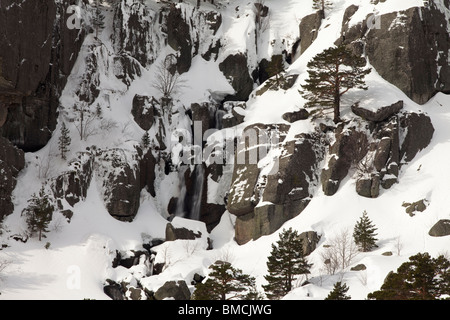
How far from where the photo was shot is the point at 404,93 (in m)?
47.2

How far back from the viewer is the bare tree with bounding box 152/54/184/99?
51.9 m

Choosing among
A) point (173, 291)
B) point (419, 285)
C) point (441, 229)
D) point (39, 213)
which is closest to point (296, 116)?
point (441, 229)

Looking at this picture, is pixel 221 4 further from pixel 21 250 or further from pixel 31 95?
pixel 21 250

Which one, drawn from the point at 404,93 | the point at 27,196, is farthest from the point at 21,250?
the point at 404,93

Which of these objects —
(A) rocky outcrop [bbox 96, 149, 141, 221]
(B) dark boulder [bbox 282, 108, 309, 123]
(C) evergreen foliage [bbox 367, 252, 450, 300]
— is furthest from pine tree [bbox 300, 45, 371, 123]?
(C) evergreen foliage [bbox 367, 252, 450, 300]

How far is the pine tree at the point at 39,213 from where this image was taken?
38531 millimetres

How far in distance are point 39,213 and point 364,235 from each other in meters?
23.5

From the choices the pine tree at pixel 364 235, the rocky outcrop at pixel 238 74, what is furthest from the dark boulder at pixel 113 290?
the rocky outcrop at pixel 238 74

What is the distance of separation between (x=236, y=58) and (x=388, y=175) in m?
24.0

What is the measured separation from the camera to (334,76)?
43.7 meters

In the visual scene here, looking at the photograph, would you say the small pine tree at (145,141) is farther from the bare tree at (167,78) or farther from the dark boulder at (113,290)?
the dark boulder at (113,290)

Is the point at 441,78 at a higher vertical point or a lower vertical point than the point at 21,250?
higher

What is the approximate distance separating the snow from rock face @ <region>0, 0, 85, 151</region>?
4.86ft

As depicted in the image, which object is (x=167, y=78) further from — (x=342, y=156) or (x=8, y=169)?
(x=342, y=156)
